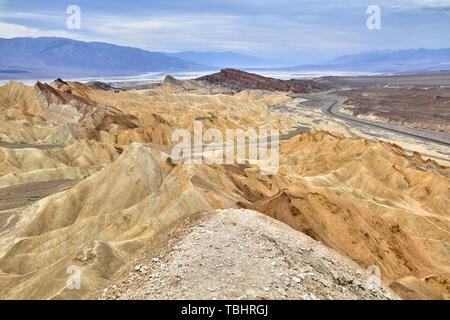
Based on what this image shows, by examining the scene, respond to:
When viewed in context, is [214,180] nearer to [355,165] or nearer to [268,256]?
[268,256]

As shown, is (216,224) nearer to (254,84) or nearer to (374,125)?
(374,125)

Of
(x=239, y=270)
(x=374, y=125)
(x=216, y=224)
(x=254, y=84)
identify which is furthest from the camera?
(x=254, y=84)

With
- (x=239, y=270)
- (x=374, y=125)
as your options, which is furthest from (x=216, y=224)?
(x=374, y=125)

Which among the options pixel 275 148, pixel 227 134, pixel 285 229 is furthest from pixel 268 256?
pixel 227 134

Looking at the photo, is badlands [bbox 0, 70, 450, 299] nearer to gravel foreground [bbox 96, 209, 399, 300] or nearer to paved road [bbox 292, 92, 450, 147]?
gravel foreground [bbox 96, 209, 399, 300]
